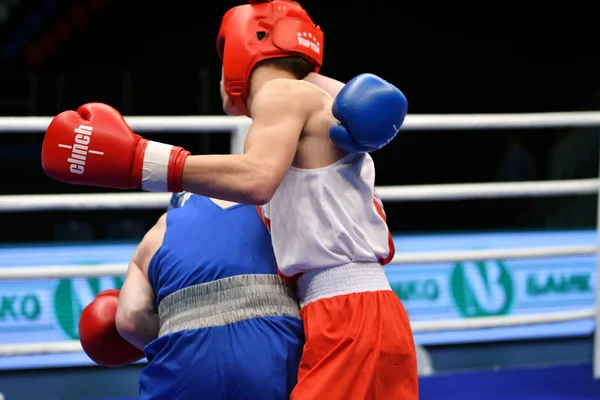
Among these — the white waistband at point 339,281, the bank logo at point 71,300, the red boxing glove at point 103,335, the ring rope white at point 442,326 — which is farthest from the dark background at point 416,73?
the white waistband at point 339,281

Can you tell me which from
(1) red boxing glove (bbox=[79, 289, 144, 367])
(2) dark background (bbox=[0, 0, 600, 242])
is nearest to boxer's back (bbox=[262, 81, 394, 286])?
(1) red boxing glove (bbox=[79, 289, 144, 367])

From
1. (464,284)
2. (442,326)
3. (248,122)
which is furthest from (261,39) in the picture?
(464,284)

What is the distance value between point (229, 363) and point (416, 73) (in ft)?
18.6

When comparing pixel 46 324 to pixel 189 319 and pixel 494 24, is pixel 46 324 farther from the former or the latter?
pixel 494 24

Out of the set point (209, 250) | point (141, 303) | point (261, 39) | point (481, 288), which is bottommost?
point (481, 288)

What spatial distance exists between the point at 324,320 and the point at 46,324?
1.68 meters

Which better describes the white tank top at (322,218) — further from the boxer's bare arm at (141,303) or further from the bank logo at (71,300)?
the bank logo at (71,300)

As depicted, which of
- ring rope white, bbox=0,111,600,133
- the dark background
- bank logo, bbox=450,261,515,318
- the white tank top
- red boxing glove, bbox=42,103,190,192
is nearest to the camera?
red boxing glove, bbox=42,103,190,192

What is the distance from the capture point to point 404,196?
6.71 feet

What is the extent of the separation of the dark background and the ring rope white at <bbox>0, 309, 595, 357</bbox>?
2.87 meters

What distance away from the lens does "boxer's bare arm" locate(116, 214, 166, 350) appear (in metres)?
1.27

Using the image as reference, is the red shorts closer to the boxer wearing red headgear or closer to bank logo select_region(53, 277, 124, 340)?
the boxer wearing red headgear

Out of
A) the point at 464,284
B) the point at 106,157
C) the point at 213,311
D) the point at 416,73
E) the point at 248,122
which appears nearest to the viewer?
the point at 106,157

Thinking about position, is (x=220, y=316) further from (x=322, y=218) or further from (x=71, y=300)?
(x=71, y=300)
